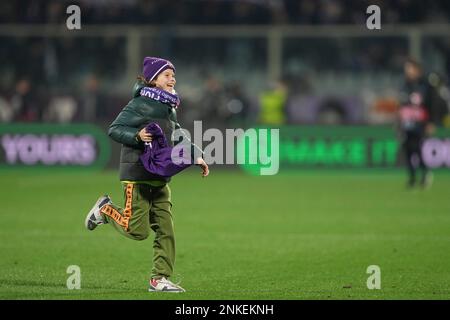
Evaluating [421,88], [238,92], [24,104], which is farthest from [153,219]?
[24,104]

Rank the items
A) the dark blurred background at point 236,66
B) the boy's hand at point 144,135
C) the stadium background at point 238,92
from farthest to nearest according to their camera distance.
A: the dark blurred background at point 236,66
the stadium background at point 238,92
the boy's hand at point 144,135

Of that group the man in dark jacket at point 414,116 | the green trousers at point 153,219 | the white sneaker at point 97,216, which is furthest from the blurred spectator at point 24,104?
the green trousers at point 153,219

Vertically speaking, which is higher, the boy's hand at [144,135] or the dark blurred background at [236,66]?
the dark blurred background at [236,66]

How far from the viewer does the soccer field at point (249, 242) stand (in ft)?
35.2

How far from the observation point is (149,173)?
1023cm

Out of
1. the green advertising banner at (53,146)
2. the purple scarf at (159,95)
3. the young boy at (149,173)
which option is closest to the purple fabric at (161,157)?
the young boy at (149,173)

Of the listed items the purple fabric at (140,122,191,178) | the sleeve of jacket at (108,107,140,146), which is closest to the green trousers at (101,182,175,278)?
the purple fabric at (140,122,191,178)

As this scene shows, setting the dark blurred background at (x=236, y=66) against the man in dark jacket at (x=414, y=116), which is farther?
the dark blurred background at (x=236, y=66)

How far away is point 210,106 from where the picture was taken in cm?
2814

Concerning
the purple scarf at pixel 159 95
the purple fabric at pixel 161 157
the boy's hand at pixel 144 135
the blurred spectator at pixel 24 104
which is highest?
the blurred spectator at pixel 24 104

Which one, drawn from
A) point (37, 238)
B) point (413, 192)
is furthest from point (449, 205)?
point (37, 238)

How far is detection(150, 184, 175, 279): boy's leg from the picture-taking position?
33.5 feet

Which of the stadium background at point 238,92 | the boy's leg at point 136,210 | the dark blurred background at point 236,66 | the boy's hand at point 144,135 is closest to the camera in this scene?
the boy's hand at point 144,135

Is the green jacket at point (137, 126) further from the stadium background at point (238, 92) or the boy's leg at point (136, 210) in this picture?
the stadium background at point (238, 92)
